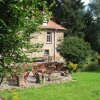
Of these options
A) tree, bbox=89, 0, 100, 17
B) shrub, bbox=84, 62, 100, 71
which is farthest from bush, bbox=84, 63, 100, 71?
tree, bbox=89, 0, 100, 17

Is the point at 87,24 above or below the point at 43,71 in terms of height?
above

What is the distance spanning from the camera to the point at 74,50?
3003 centimetres

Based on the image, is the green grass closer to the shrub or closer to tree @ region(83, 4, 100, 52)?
the shrub

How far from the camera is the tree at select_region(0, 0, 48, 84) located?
8.63 m

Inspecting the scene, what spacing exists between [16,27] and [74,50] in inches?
848

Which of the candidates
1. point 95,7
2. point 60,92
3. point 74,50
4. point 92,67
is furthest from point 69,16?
point 60,92

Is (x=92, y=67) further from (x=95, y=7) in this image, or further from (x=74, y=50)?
(x=95, y=7)

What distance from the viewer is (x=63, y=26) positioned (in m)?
53.8

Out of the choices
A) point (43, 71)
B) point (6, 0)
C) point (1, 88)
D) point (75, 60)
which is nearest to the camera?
point (6, 0)

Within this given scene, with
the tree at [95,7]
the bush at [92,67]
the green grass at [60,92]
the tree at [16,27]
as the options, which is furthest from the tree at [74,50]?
the tree at [95,7]

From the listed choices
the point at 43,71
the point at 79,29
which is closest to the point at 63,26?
the point at 79,29

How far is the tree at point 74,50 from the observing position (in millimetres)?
30109

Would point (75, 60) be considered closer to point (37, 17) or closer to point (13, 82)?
point (13, 82)

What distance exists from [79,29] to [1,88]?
126ft
